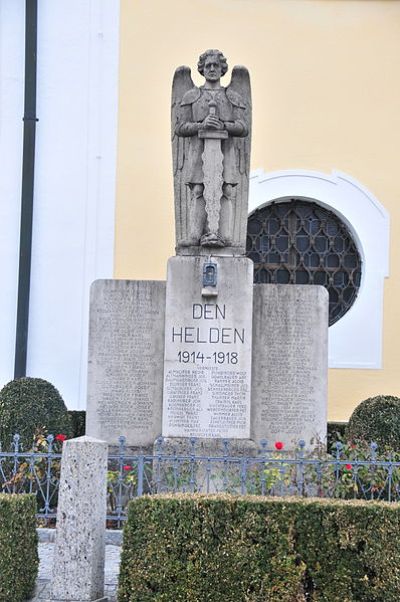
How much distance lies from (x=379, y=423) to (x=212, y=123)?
10.8ft

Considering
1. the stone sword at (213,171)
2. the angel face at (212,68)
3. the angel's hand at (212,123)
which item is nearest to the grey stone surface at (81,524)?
the stone sword at (213,171)

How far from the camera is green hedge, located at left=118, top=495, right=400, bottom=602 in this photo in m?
5.73

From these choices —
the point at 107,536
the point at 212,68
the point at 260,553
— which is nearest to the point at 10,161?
the point at 212,68

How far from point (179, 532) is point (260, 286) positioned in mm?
4052

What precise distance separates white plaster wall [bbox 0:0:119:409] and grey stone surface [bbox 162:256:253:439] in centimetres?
441

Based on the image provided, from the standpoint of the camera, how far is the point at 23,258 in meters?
13.4

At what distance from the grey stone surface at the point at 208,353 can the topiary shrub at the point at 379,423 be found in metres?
1.39

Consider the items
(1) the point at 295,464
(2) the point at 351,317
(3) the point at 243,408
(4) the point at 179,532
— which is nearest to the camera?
(4) the point at 179,532

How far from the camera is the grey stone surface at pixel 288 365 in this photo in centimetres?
942

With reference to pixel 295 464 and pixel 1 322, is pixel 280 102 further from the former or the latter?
pixel 295 464

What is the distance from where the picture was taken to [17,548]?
6145mm

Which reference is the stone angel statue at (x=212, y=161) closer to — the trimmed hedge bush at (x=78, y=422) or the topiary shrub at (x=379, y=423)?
the topiary shrub at (x=379, y=423)

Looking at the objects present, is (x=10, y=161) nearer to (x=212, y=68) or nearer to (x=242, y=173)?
(x=212, y=68)

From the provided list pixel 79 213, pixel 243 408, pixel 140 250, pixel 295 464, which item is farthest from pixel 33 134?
pixel 295 464
